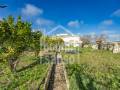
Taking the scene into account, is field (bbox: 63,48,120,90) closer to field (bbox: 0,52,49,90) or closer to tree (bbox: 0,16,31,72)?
field (bbox: 0,52,49,90)

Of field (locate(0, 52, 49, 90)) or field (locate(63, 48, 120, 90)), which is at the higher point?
field (locate(63, 48, 120, 90))

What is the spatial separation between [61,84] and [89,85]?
291cm

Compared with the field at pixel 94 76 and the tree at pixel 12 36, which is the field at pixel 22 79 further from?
the field at pixel 94 76

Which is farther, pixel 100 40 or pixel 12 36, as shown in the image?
pixel 100 40

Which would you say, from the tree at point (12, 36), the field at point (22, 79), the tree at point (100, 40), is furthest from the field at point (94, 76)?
the tree at point (100, 40)

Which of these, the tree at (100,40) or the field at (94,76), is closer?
the field at (94,76)

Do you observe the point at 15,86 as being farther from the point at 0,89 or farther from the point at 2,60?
the point at 2,60

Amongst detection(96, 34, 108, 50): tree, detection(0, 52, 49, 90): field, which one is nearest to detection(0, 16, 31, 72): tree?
detection(0, 52, 49, 90): field

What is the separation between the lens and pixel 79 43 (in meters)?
94.1

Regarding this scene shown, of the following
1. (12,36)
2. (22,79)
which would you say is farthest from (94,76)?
(12,36)

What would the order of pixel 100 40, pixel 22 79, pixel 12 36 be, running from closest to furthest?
pixel 22 79, pixel 12 36, pixel 100 40

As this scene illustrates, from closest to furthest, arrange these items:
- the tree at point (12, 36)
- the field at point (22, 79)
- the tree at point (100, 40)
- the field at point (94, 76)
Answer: the field at point (94, 76), the field at point (22, 79), the tree at point (12, 36), the tree at point (100, 40)

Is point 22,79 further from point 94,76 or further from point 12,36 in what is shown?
point 94,76

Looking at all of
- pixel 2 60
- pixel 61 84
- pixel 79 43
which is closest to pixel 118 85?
pixel 61 84
